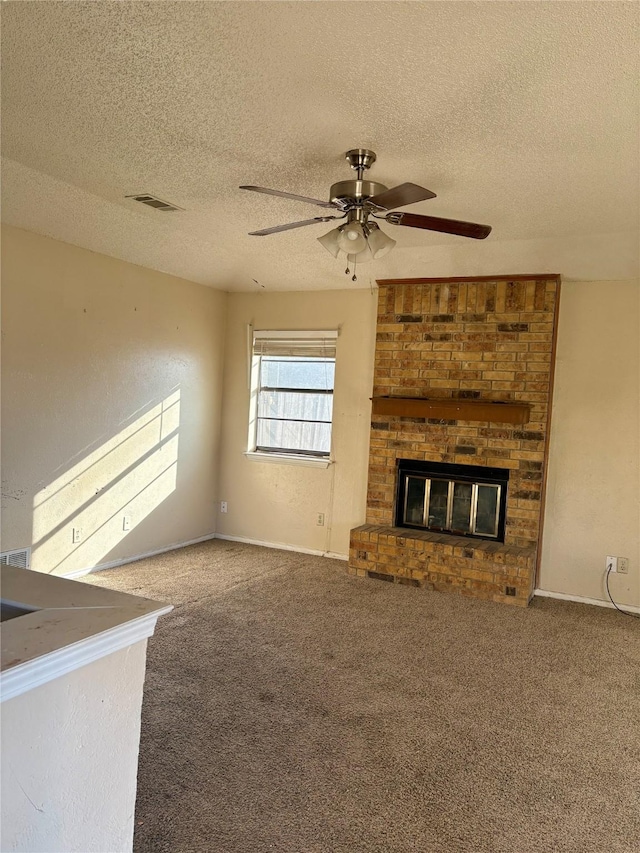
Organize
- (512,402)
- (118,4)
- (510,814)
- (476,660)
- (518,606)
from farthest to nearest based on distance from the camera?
(512,402), (518,606), (476,660), (510,814), (118,4)

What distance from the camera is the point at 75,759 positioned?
Result: 56.7 inches

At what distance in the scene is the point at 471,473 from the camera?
5.14 meters

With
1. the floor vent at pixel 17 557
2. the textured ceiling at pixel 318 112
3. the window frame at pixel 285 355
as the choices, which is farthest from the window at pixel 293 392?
the floor vent at pixel 17 557

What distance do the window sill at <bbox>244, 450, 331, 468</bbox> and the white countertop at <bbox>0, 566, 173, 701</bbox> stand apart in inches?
162

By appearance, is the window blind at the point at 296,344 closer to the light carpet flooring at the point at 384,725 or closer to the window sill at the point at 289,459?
the window sill at the point at 289,459

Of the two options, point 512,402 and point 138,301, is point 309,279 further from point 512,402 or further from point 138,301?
point 512,402

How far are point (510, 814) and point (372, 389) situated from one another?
3702 mm

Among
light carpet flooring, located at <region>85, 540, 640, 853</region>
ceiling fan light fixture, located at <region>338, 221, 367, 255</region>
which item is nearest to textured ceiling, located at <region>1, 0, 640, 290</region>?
ceiling fan light fixture, located at <region>338, 221, 367, 255</region>

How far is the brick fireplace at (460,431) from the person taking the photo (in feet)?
15.8

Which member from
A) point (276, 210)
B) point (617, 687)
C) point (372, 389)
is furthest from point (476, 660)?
point (276, 210)

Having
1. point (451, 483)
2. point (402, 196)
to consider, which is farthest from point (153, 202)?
point (451, 483)

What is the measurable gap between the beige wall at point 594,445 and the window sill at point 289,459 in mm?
1986

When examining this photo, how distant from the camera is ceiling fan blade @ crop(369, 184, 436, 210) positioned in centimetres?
269

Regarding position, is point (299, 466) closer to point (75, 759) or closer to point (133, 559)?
point (133, 559)
